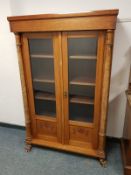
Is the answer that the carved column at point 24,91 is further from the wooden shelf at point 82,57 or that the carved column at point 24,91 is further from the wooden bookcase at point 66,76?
the wooden shelf at point 82,57

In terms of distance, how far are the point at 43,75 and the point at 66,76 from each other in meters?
0.38

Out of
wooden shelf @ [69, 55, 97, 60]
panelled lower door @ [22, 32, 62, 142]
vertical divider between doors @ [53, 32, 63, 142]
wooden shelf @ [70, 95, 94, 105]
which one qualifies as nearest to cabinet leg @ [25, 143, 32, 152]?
panelled lower door @ [22, 32, 62, 142]

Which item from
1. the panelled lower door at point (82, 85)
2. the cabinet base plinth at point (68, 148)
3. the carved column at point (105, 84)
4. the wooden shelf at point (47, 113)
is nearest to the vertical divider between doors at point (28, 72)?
the wooden shelf at point (47, 113)

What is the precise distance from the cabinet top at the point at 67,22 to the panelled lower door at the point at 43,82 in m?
0.10

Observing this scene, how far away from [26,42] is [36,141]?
4.46 feet

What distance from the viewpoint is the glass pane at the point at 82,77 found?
177cm

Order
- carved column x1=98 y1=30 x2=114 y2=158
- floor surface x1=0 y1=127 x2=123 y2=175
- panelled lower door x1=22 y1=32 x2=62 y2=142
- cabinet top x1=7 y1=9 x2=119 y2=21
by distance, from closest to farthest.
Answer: cabinet top x1=7 y1=9 x2=119 y2=21, carved column x1=98 y1=30 x2=114 y2=158, panelled lower door x1=22 y1=32 x2=62 y2=142, floor surface x1=0 y1=127 x2=123 y2=175

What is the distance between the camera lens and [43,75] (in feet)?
6.89

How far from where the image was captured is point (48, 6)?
205cm

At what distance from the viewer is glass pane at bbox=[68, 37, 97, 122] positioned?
5.82ft

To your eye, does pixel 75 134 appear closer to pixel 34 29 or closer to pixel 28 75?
pixel 28 75

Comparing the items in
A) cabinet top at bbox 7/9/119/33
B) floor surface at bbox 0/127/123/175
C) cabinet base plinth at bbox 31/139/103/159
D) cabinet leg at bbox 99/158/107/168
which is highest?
Result: cabinet top at bbox 7/9/119/33

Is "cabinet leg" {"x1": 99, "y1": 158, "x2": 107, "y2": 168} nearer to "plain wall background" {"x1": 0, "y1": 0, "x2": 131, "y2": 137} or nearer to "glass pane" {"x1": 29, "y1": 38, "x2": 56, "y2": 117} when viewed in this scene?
"plain wall background" {"x1": 0, "y1": 0, "x2": 131, "y2": 137}

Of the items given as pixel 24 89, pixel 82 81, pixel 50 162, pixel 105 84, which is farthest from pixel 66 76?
pixel 50 162
